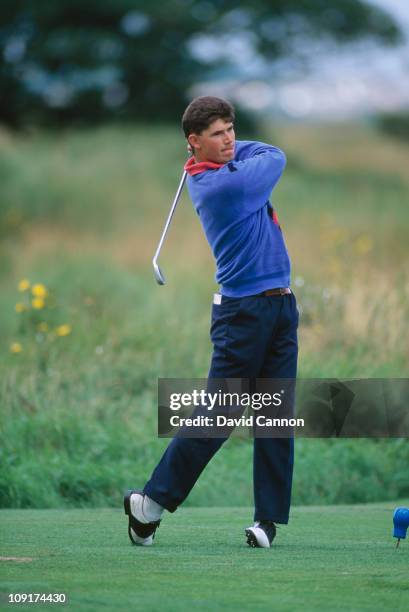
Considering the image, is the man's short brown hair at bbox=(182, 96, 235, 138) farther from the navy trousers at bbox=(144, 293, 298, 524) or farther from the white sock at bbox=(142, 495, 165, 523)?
the white sock at bbox=(142, 495, 165, 523)

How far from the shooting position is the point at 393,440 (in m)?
8.41

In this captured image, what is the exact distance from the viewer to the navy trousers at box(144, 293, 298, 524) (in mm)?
4777

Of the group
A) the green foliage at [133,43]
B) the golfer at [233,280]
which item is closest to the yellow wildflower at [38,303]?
the golfer at [233,280]

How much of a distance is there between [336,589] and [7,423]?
14.0ft

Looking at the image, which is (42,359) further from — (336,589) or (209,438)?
(336,589)

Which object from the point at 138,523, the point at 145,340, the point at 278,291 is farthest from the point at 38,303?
the point at 278,291

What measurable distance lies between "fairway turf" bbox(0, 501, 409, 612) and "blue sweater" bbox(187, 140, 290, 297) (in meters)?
1.05

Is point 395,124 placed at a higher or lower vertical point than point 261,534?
lower

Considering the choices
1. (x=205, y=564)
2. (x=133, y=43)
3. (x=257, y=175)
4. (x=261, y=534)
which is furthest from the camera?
(x=133, y=43)

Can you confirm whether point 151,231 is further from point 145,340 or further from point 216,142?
point 216,142

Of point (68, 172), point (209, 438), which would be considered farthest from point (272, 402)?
point (68, 172)

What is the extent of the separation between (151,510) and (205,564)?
1.87ft

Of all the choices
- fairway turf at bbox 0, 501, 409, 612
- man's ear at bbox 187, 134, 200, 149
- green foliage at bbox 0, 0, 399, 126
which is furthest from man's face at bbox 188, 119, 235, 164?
green foliage at bbox 0, 0, 399, 126

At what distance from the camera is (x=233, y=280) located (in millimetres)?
4801
